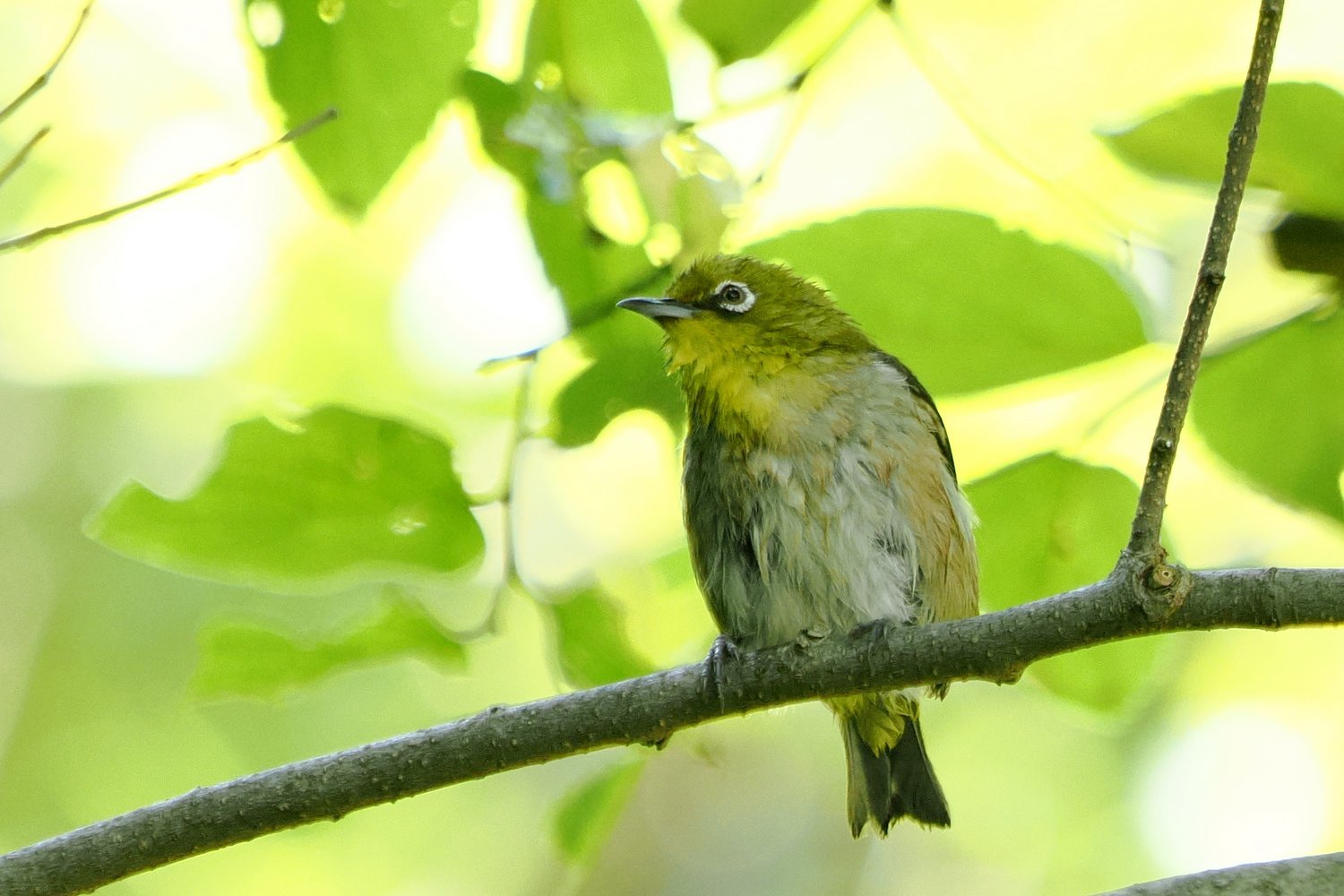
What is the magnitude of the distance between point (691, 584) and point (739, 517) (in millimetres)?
974

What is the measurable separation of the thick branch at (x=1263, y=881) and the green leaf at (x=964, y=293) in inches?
46.3

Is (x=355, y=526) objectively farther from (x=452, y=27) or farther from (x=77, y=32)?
(x=77, y=32)

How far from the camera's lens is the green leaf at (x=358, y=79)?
3.18 meters

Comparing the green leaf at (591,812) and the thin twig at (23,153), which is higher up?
the thin twig at (23,153)

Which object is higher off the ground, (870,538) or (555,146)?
(555,146)

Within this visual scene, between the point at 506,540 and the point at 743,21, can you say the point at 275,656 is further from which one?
the point at 743,21

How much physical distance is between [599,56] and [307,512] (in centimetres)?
134

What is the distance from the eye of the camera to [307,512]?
3141mm

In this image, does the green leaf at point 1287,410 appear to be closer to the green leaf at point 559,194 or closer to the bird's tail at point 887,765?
the green leaf at point 559,194

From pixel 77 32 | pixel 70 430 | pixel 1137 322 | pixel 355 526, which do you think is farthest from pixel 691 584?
pixel 70 430

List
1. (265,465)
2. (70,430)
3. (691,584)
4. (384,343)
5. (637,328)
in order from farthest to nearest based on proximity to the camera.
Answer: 1. (70,430)
2. (384,343)
3. (691,584)
4. (637,328)
5. (265,465)

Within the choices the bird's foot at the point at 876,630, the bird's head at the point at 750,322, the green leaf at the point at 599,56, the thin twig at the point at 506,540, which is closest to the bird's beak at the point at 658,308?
the bird's head at the point at 750,322

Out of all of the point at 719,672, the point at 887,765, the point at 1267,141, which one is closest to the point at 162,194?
the point at 719,672

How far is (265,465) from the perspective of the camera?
3115 millimetres
